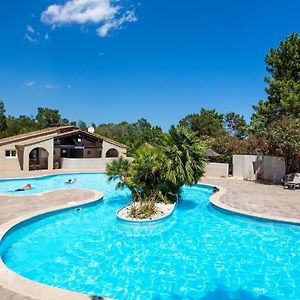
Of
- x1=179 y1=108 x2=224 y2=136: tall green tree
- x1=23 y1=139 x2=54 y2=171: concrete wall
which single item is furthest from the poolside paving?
x1=179 y1=108 x2=224 y2=136: tall green tree

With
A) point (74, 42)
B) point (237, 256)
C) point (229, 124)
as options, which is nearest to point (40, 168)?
point (74, 42)

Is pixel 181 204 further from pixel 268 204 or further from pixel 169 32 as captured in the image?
pixel 169 32

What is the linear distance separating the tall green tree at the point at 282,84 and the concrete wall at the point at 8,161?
26288mm

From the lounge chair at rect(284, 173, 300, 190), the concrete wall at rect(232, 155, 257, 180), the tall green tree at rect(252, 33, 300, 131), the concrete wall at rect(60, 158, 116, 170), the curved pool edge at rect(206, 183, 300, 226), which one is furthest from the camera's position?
the concrete wall at rect(60, 158, 116, 170)

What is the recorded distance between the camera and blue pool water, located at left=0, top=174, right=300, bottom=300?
780 centimetres

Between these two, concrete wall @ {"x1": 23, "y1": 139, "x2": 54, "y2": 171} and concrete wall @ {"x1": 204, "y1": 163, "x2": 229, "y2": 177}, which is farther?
concrete wall @ {"x1": 23, "y1": 139, "x2": 54, "y2": 171}

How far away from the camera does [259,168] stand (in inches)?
1016

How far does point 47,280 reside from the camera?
320 inches

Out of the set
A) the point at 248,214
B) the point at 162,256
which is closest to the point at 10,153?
the point at 162,256

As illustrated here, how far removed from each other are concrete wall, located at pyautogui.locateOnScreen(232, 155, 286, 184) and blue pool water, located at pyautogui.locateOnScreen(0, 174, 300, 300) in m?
11.8

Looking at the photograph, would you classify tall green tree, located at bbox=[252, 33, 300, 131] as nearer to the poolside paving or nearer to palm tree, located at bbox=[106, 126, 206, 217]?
the poolside paving

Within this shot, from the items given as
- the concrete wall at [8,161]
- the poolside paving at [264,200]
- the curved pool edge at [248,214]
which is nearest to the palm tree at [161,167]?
the curved pool edge at [248,214]

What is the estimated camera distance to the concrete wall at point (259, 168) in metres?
23.9

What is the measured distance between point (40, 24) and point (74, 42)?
25.1ft
